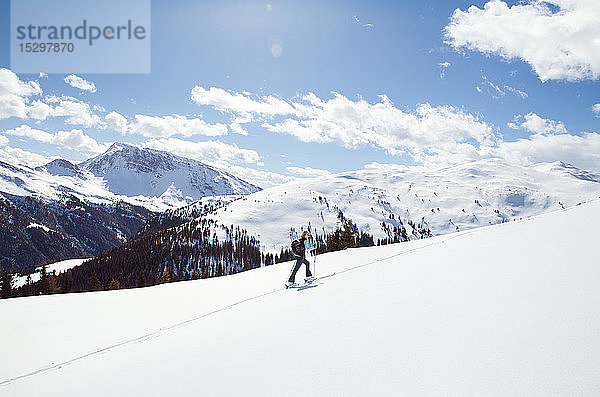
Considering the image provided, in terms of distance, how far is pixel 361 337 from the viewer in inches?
256

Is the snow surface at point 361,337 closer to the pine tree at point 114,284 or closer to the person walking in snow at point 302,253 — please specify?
the person walking in snow at point 302,253

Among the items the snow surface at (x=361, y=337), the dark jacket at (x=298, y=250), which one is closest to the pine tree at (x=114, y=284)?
the snow surface at (x=361, y=337)

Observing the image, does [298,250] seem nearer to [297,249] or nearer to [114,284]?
[297,249]

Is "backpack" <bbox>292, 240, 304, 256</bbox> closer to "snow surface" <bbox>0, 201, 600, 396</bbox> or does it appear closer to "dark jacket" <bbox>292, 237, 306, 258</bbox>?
"dark jacket" <bbox>292, 237, 306, 258</bbox>

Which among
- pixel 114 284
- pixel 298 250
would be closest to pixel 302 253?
pixel 298 250

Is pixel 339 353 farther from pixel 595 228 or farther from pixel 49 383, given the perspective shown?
pixel 595 228

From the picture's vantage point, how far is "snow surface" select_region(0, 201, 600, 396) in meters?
4.61

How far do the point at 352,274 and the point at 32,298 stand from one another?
55.7 ft

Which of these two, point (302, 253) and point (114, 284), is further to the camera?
point (114, 284)

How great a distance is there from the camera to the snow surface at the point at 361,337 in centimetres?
461

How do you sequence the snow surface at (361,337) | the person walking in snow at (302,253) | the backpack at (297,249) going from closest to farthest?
the snow surface at (361,337) < the person walking in snow at (302,253) < the backpack at (297,249)

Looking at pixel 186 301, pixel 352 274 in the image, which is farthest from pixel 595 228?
pixel 186 301

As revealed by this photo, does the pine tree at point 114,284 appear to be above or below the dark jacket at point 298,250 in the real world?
below

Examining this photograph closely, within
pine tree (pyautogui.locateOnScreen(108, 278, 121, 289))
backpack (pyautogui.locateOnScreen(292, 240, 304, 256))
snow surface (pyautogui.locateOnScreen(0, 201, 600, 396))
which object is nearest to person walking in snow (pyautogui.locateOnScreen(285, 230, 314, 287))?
backpack (pyautogui.locateOnScreen(292, 240, 304, 256))
